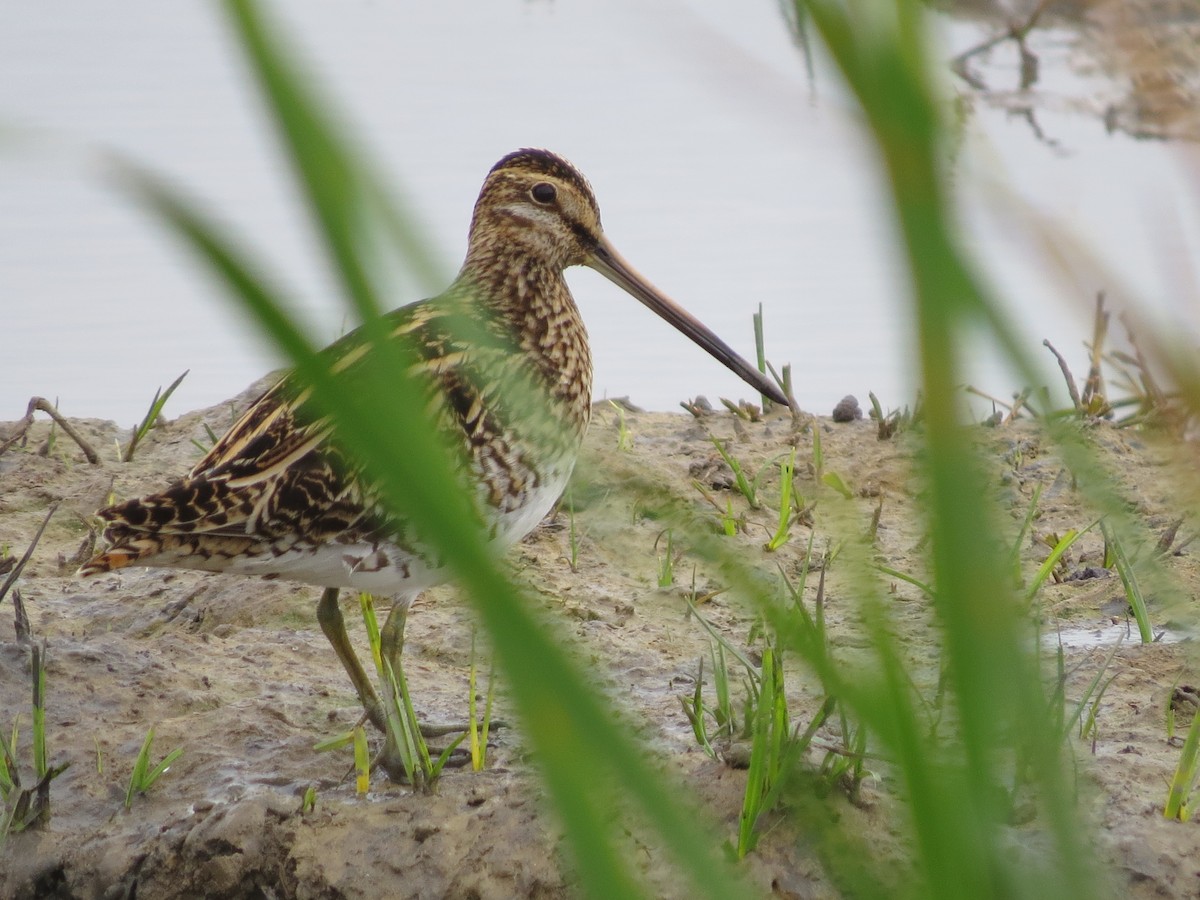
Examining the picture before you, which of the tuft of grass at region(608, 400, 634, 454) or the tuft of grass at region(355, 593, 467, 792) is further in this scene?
the tuft of grass at region(608, 400, 634, 454)

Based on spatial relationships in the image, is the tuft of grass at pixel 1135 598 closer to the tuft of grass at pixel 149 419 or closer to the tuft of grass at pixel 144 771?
the tuft of grass at pixel 144 771

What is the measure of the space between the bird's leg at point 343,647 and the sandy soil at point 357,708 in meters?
0.13

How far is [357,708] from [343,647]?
181 millimetres

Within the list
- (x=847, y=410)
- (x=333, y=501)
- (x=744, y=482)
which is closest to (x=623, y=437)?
(x=744, y=482)

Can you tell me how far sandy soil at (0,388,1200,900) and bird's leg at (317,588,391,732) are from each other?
5.0 inches

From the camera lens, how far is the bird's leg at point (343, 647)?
12.8 feet

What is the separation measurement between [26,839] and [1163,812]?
238cm

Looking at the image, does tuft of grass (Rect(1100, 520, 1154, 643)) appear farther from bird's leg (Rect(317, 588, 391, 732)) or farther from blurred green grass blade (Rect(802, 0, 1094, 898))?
blurred green grass blade (Rect(802, 0, 1094, 898))

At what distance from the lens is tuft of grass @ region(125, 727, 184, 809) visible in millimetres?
3414

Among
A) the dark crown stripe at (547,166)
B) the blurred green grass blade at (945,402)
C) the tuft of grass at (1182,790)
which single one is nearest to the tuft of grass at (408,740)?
the tuft of grass at (1182,790)

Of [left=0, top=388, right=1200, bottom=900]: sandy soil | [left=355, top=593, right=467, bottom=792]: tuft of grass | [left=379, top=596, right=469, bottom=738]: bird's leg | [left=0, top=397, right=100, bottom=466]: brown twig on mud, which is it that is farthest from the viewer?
[left=0, top=397, right=100, bottom=466]: brown twig on mud

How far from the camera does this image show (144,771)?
345cm

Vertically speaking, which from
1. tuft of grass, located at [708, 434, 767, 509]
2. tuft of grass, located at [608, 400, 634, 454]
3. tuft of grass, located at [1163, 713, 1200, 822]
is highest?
tuft of grass, located at [608, 400, 634, 454]

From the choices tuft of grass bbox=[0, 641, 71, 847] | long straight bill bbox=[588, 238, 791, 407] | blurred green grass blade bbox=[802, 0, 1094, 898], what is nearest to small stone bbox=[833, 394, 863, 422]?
long straight bill bbox=[588, 238, 791, 407]
